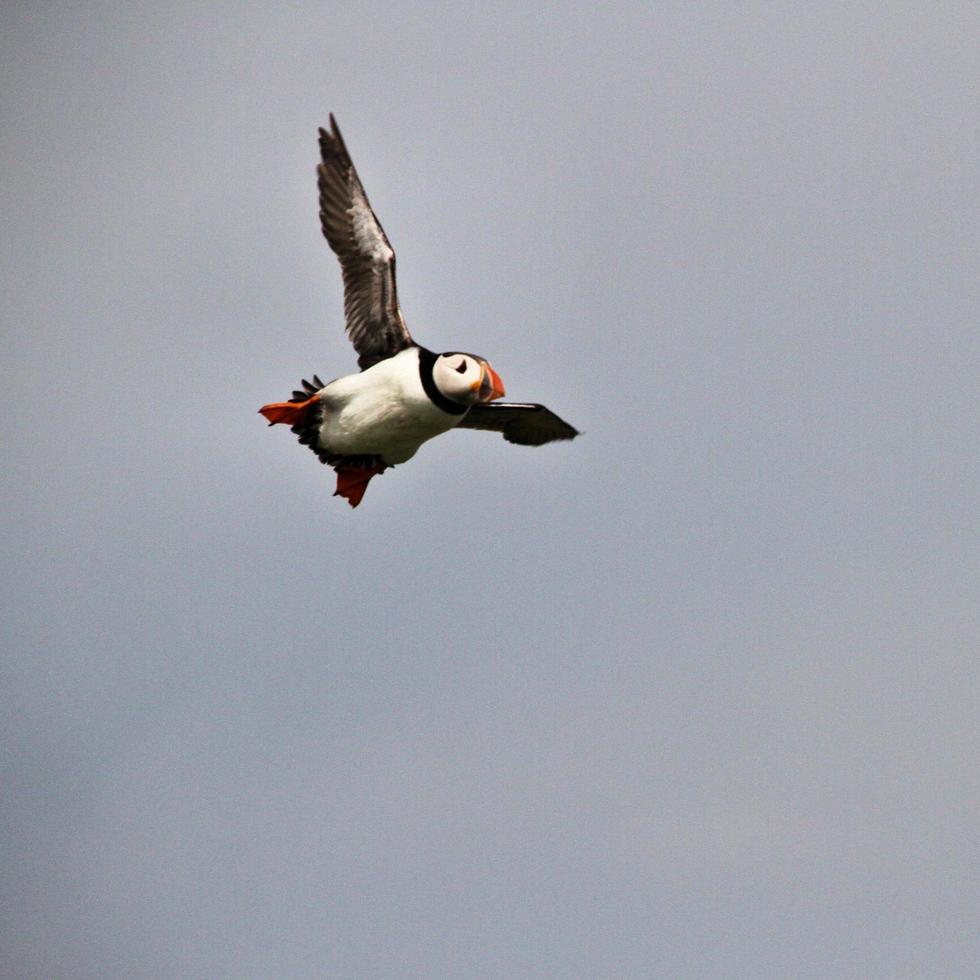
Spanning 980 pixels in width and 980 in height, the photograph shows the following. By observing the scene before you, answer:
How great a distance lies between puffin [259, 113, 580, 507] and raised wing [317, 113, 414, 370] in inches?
0.5

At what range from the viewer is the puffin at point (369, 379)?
76.6ft

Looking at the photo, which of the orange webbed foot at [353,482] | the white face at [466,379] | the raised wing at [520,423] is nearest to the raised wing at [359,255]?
the white face at [466,379]

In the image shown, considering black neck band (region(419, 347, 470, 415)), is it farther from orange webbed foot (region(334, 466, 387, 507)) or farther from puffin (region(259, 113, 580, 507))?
orange webbed foot (region(334, 466, 387, 507))

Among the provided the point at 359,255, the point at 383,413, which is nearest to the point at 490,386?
the point at 383,413

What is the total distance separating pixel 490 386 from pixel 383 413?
1.57 metres

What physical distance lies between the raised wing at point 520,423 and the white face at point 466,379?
359 cm

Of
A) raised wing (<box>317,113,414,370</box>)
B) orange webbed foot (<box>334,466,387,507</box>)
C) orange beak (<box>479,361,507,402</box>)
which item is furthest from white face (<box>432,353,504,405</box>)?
orange webbed foot (<box>334,466,387,507</box>)

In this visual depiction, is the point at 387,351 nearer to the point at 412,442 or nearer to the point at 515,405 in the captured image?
the point at 412,442

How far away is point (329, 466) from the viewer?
1000 inches

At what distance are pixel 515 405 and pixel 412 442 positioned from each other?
10.2 ft

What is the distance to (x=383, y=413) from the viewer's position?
2373cm

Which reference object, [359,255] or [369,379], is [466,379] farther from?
[359,255]

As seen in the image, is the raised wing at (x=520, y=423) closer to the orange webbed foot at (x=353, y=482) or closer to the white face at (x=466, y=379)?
the orange webbed foot at (x=353, y=482)

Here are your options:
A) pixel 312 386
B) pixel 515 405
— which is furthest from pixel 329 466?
pixel 515 405
